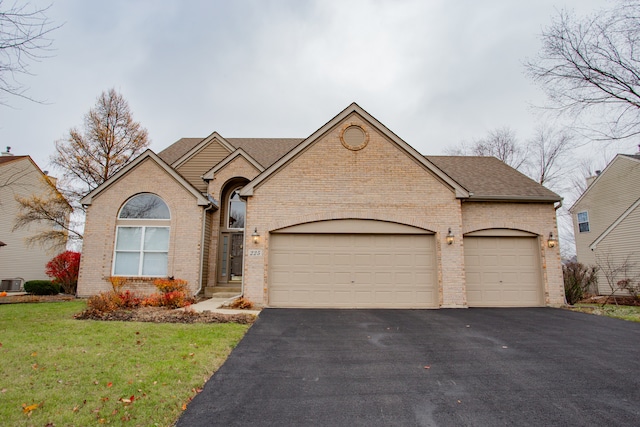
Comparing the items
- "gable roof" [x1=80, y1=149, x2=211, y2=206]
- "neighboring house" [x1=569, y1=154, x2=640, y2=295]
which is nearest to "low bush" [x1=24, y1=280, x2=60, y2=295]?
"gable roof" [x1=80, y1=149, x2=211, y2=206]

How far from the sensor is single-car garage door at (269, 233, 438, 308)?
1091 centimetres

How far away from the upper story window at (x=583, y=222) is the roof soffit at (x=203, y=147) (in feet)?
78.0

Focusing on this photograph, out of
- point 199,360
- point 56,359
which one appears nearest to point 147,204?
point 56,359

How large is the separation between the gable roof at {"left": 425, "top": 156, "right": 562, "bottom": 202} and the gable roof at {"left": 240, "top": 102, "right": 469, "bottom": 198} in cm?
Answer: 108

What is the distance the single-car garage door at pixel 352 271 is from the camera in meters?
10.9

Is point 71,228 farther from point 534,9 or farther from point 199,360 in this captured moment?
point 534,9

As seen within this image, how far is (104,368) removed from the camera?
16.5 feet

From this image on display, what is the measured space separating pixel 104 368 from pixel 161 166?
384 inches

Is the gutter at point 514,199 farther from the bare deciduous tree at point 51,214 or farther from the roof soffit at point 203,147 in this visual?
the bare deciduous tree at point 51,214

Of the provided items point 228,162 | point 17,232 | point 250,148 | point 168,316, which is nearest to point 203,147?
point 228,162

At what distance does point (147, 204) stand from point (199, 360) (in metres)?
9.61

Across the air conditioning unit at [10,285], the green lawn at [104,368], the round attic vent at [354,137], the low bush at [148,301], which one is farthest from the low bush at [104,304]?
the air conditioning unit at [10,285]

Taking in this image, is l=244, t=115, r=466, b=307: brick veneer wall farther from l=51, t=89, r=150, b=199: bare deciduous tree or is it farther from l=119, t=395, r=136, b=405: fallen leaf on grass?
l=51, t=89, r=150, b=199: bare deciduous tree

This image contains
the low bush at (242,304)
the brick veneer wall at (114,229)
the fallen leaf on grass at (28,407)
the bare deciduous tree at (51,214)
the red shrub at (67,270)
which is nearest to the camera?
the fallen leaf on grass at (28,407)
